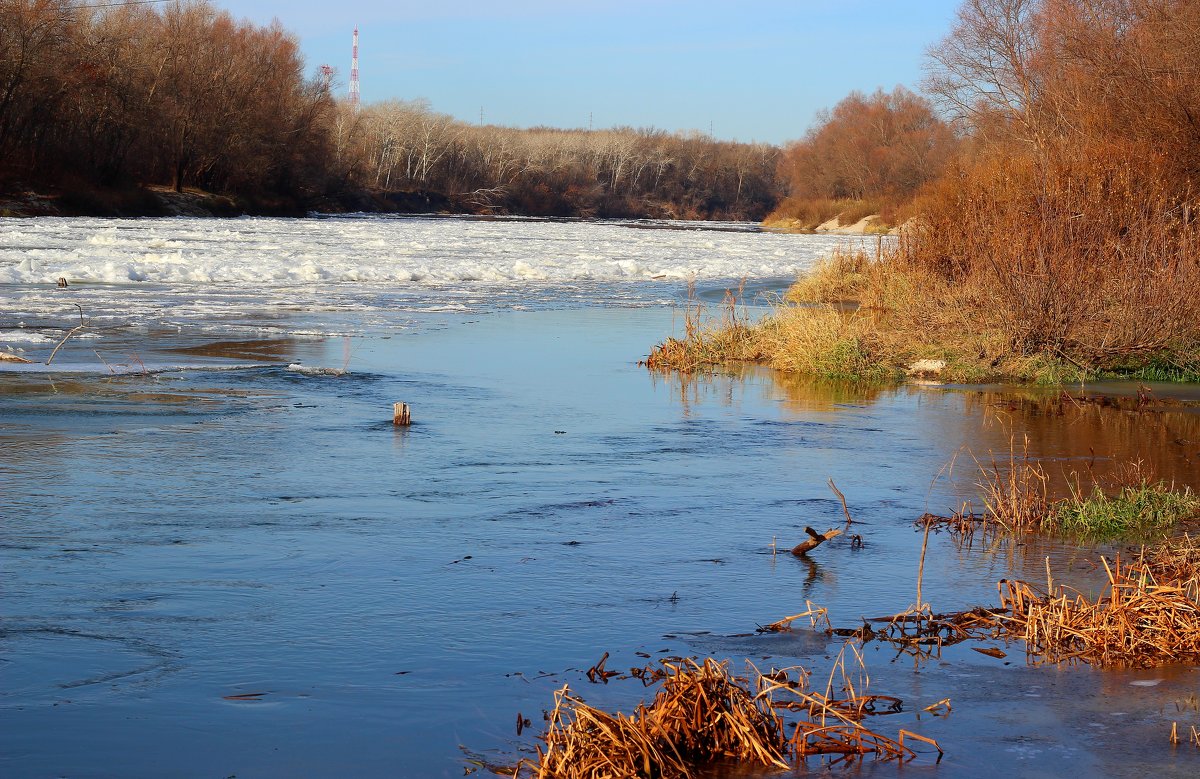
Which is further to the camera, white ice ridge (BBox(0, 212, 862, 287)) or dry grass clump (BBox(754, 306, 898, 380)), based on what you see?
white ice ridge (BBox(0, 212, 862, 287))

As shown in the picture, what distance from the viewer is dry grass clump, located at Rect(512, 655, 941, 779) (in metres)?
3.87

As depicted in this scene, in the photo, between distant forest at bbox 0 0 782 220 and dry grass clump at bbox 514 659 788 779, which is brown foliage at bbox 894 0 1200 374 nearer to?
dry grass clump at bbox 514 659 788 779

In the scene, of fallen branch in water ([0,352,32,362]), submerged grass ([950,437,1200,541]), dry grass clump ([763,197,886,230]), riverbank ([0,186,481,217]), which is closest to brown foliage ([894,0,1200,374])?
submerged grass ([950,437,1200,541])

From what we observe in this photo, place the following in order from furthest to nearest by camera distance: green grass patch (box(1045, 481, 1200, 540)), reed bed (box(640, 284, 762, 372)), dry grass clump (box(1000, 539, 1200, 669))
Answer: reed bed (box(640, 284, 762, 372)) → green grass patch (box(1045, 481, 1200, 540)) → dry grass clump (box(1000, 539, 1200, 669))

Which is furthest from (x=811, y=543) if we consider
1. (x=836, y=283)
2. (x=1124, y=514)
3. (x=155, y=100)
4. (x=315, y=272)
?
(x=155, y=100)

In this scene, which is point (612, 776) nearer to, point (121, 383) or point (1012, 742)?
point (1012, 742)

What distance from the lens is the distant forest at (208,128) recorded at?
60594 millimetres

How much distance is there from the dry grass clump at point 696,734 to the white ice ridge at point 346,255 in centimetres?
2283

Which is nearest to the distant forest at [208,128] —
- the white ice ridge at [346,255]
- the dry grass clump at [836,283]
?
the white ice ridge at [346,255]

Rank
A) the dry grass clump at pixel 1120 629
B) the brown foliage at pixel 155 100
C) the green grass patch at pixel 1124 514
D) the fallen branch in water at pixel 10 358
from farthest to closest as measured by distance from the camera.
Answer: the brown foliage at pixel 155 100 → the fallen branch in water at pixel 10 358 → the green grass patch at pixel 1124 514 → the dry grass clump at pixel 1120 629

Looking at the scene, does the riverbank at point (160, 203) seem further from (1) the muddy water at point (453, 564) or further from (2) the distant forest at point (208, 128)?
(1) the muddy water at point (453, 564)

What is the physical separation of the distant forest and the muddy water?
54.4 m

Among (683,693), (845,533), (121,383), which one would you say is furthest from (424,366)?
(683,693)

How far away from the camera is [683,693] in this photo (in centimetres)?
418
